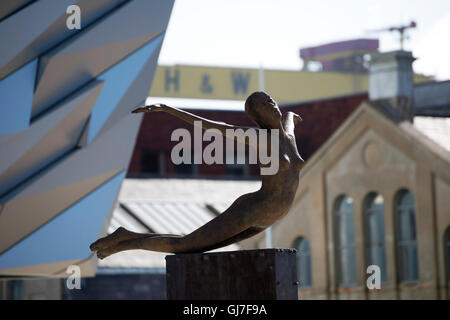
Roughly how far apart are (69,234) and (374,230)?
52.9 ft

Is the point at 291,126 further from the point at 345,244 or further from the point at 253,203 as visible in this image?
the point at 345,244

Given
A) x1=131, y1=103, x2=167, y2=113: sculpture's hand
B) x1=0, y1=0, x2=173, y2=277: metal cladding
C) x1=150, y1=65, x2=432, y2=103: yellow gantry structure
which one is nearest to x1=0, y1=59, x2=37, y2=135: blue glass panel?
x1=0, y1=0, x2=173, y2=277: metal cladding

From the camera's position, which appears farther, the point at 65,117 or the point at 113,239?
the point at 65,117

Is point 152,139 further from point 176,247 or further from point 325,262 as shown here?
point 176,247

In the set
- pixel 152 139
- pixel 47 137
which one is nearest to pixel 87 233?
pixel 47 137

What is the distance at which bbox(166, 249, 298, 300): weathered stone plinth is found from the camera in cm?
986

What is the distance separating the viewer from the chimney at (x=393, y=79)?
3969cm

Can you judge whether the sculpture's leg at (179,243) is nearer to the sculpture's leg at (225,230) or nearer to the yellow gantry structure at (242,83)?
the sculpture's leg at (225,230)

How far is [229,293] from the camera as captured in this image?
10047 mm

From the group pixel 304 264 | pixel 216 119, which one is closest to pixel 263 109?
pixel 304 264

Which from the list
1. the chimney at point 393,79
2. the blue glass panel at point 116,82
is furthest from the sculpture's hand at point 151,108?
the chimney at point 393,79

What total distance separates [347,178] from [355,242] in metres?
2.35

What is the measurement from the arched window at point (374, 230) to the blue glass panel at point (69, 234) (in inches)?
556

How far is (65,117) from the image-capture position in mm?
22047
